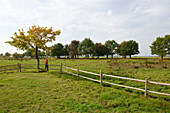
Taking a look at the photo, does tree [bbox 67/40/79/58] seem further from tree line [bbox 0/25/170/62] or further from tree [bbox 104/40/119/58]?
tree [bbox 104/40/119/58]

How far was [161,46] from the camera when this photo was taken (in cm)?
4319

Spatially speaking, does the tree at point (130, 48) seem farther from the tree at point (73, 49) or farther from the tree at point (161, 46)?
the tree at point (73, 49)

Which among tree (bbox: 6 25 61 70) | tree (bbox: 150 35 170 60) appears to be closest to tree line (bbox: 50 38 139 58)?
tree (bbox: 150 35 170 60)

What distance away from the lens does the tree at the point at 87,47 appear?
5665 centimetres

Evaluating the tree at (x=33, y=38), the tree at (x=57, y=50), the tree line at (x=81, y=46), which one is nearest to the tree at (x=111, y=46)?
the tree line at (x=81, y=46)

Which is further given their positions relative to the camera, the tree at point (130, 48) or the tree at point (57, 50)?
the tree at point (57, 50)

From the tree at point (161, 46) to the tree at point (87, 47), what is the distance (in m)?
31.2

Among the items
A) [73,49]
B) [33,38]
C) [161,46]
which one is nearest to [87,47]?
[73,49]

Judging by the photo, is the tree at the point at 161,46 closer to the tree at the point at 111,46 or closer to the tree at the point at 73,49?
the tree at the point at 111,46

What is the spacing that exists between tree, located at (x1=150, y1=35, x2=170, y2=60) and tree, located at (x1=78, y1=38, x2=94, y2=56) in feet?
102

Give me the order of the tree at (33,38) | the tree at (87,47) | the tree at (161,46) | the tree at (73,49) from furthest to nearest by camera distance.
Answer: the tree at (73,49) < the tree at (87,47) < the tree at (161,46) < the tree at (33,38)

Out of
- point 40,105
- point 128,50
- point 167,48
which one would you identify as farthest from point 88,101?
point 128,50

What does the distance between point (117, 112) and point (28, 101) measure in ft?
17.1

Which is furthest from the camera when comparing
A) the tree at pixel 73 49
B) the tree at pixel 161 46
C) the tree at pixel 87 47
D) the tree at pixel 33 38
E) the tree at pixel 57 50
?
the tree at pixel 57 50
